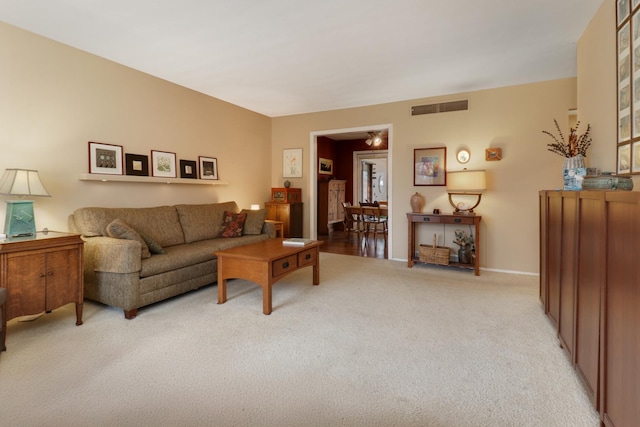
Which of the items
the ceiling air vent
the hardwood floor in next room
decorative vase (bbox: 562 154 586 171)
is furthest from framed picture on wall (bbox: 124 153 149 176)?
decorative vase (bbox: 562 154 586 171)


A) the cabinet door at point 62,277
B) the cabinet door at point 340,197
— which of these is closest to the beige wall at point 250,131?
the cabinet door at point 62,277

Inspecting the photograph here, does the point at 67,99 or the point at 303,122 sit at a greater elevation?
the point at 303,122

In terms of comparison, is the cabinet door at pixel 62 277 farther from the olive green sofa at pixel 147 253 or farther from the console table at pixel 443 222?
the console table at pixel 443 222

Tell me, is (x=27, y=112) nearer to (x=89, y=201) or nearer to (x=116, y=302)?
(x=89, y=201)

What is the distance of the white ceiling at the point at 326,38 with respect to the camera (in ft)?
8.41

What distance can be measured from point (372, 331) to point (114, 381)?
5.72 ft

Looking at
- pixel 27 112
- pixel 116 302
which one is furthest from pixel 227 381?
pixel 27 112

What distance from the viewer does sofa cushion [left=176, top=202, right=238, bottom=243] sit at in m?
4.07

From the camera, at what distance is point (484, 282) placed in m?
3.88

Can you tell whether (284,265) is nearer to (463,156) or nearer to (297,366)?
(297,366)

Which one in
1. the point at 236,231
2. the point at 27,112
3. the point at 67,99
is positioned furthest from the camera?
the point at 236,231

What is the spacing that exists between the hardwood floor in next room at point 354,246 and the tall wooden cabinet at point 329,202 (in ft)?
1.80

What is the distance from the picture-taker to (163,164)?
423 centimetres

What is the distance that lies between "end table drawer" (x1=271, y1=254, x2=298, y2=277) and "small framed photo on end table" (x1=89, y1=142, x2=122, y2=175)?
2313 millimetres
